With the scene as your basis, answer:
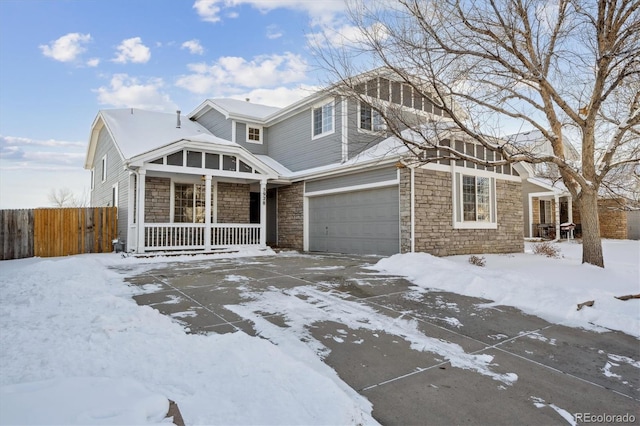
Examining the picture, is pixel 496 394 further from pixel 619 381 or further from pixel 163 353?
pixel 163 353

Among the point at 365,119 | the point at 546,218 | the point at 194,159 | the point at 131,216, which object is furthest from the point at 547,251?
the point at 131,216

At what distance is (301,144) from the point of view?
14.2 m

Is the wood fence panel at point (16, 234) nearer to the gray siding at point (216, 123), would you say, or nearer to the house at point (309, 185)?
the house at point (309, 185)

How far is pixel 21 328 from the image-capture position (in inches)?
138

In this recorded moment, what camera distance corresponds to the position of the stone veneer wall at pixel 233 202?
13.7 metres

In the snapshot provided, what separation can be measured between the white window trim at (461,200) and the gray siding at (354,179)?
2.31 m

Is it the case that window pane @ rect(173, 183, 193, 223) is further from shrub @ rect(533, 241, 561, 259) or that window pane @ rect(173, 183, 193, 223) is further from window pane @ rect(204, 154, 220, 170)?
shrub @ rect(533, 241, 561, 259)

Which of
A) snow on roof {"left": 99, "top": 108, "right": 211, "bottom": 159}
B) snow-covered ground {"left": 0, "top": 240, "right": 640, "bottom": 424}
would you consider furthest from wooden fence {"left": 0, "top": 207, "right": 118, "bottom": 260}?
snow-covered ground {"left": 0, "top": 240, "right": 640, "bottom": 424}

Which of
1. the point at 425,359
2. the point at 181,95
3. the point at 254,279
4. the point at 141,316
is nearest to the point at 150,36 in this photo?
the point at 181,95

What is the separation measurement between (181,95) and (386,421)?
18521mm

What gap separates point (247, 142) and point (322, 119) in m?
4.24

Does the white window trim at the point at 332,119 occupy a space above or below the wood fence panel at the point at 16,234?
above

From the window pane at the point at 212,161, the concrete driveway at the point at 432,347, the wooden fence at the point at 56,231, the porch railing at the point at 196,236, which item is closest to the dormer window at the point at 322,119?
the window pane at the point at 212,161

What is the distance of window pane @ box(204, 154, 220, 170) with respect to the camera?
1156 centimetres
